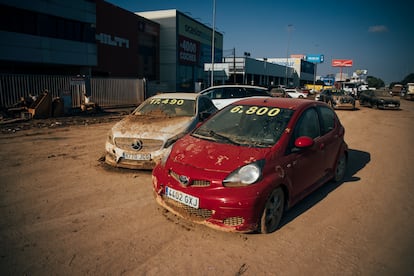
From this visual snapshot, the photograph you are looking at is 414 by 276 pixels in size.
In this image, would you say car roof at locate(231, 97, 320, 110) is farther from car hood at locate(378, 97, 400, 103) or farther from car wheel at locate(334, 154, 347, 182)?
car hood at locate(378, 97, 400, 103)

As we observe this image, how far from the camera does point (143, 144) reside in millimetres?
5355

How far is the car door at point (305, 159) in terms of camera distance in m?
3.69

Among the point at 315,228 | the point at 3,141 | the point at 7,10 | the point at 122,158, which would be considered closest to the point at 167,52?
the point at 7,10

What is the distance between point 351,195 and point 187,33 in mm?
40287

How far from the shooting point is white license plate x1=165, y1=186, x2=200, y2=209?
324 cm

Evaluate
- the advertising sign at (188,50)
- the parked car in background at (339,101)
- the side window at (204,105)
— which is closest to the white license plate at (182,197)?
the side window at (204,105)

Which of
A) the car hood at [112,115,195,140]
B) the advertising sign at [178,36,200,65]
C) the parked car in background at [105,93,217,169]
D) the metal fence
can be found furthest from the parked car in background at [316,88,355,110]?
the advertising sign at [178,36,200,65]

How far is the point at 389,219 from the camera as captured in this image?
3.84 meters

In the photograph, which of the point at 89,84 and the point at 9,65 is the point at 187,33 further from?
the point at 89,84

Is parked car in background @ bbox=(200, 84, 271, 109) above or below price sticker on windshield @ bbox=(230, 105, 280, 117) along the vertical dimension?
above

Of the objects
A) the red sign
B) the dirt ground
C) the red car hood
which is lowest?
the dirt ground

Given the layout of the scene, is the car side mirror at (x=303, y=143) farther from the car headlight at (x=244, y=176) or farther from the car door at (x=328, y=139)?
the car headlight at (x=244, y=176)

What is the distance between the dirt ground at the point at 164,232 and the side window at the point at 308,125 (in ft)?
3.42

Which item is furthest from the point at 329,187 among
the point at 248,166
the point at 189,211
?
the point at 189,211
